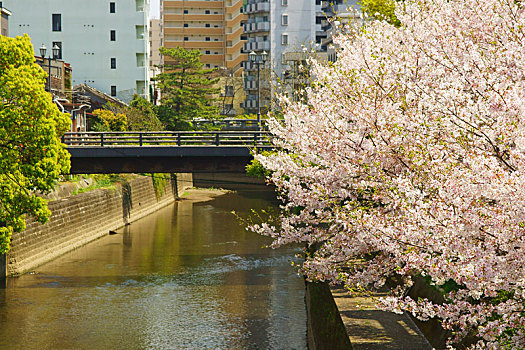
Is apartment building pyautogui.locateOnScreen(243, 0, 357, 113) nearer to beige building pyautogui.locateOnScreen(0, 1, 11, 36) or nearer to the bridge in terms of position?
beige building pyautogui.locateOnScreen(0, 1, 11, 36)

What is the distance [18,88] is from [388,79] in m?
14.5

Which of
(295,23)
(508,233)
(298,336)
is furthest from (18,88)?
(295,23)

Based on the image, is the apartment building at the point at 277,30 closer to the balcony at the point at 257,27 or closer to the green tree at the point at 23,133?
the balcony at the point at 257,27

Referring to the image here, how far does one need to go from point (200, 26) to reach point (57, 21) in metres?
52.9

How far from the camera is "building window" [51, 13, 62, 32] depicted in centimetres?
7288

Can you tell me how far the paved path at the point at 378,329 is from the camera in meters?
12.1

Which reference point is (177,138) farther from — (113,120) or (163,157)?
(113,120)

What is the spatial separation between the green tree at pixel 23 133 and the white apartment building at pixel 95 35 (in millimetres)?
49690

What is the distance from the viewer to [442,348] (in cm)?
1185

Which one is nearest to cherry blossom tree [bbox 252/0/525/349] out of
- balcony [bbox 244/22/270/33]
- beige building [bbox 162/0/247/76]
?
balcony [bbox 244/22/270/33]

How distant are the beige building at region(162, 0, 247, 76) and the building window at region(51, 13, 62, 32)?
49773mm

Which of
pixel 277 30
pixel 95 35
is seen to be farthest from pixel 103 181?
pixel 277 30

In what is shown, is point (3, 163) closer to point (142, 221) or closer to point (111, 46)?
point (142, 221)

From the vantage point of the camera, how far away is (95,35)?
7400 cm
